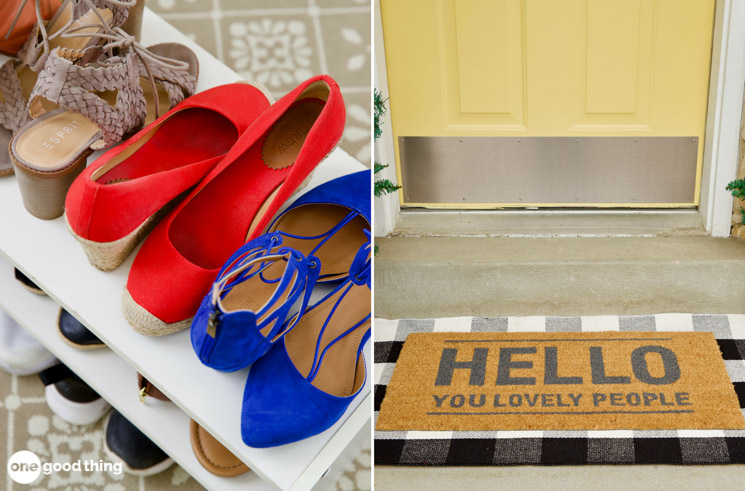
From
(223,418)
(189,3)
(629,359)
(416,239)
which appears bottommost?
(629,359)

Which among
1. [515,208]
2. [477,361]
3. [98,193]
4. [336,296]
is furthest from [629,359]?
[98,193]

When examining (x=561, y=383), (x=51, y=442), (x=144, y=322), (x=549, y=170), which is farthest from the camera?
(x=549, y=170)

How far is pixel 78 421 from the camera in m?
1.19

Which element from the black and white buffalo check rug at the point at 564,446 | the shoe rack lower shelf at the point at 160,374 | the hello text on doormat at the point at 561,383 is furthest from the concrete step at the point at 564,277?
the shoe rack lower shelf at the point at 160,374

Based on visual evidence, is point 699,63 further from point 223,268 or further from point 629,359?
point 223,268

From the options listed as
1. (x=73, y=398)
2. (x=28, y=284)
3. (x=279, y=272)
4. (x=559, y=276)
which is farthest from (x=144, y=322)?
(x=559, y=276)

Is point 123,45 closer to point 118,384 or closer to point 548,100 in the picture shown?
point 118,384

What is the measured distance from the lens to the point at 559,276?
6.32 feet

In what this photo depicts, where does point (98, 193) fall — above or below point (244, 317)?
above

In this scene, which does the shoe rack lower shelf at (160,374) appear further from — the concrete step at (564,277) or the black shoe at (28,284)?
the concrete step at (564,277)

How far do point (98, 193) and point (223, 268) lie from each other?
0.15 meters

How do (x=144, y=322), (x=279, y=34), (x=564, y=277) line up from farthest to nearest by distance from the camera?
1. (x=564, y=277)
2. (x=279, y=34)
3. (x=144, y=322)

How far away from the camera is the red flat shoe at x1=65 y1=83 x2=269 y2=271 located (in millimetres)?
692

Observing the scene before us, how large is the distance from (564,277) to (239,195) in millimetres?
1352
